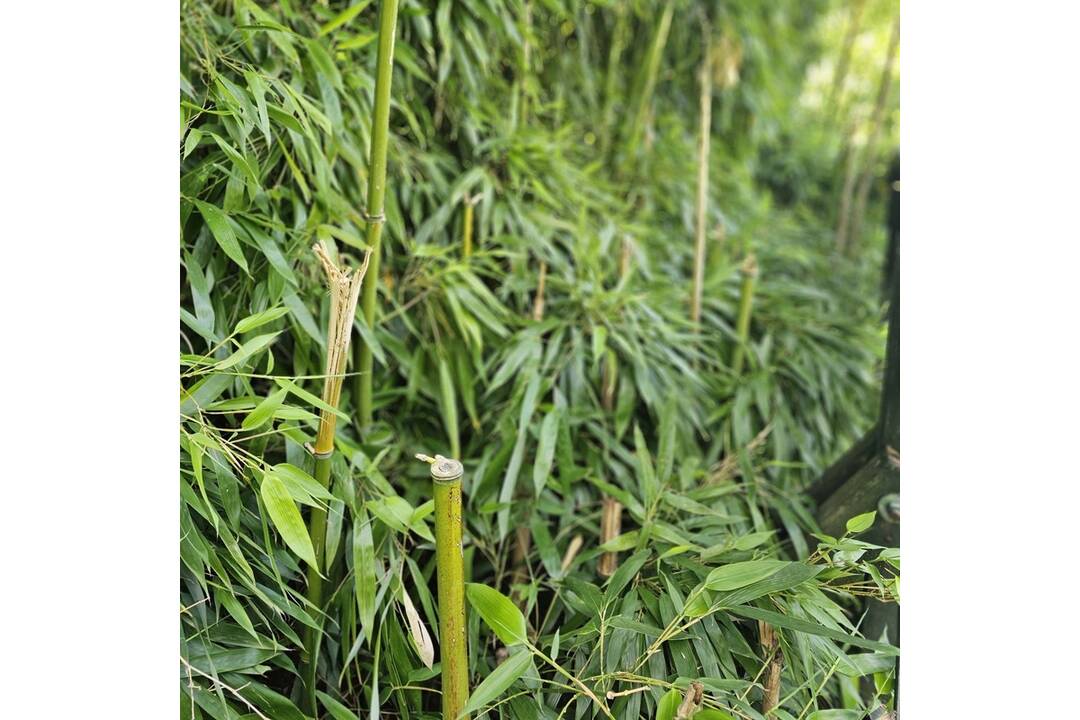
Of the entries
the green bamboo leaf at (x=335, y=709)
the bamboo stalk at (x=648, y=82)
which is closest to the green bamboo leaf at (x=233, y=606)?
the green bamboo leaf at (x=335, y=709)

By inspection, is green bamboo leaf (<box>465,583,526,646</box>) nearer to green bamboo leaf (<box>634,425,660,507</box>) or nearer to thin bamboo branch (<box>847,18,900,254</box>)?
green bamboo leaf (<box>634,425,660,507</box>)

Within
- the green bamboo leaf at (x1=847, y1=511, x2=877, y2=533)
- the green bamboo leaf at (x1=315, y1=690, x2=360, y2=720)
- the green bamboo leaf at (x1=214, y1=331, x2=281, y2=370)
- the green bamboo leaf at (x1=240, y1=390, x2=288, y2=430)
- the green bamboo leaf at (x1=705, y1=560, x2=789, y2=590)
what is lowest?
the green bamboo leaf at (x1=315, y1=690, x2=360, y2=720)

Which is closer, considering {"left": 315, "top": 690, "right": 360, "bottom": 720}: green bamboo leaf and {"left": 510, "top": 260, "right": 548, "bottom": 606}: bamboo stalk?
{"left": 315, "top": 690, "right": 360, "bottom": 720}: green bamboo leaf

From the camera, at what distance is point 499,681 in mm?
720

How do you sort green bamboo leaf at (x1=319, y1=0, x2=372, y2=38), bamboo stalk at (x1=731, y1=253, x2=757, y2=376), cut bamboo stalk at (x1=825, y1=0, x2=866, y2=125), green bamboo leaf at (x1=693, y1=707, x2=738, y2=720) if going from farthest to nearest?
cut bamboo stalk at (x1=825, y1=0, x2=866, y2=125), bamboo stalk at (x1=731, y1=253, x2=757, y2=376), green bamboo leaf at (x1=319, y1=0, x2=372, y2=38), green bamboo leaf at (x1=693, y1=707, x2=738, y2=720)

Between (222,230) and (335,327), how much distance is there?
7.7 inches

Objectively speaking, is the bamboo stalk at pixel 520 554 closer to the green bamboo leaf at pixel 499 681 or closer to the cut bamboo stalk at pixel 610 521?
the cut bamboo stalk at pixel 610 521

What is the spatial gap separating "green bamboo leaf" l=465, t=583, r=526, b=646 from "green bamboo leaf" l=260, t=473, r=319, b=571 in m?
0.17

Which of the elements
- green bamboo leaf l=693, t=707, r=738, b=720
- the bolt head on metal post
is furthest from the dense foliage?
the bolt head on metal post

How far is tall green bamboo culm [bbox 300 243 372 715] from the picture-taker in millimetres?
749
